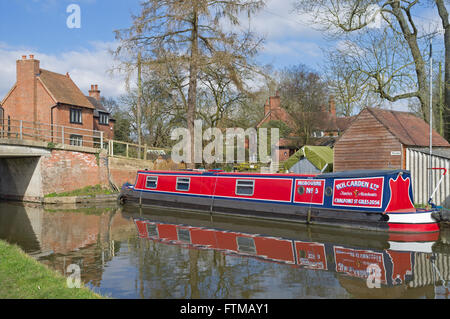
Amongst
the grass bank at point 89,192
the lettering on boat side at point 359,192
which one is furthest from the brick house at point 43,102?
the lettering on boat side at point 359,192

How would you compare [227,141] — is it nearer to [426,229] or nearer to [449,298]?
[426,229]

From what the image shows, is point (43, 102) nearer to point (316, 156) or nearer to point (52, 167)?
point (52, 167)

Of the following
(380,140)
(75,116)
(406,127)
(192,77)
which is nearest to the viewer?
(380,140)

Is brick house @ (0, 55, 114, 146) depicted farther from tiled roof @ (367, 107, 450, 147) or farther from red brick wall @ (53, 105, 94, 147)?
tiled roof @ (367, 107, 450, 147)

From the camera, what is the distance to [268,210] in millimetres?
14070

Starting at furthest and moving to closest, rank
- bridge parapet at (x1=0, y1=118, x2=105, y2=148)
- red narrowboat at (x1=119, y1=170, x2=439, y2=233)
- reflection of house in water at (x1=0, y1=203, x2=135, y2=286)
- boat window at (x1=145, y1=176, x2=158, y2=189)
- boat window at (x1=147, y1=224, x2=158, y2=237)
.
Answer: bridge parapet at (x1=0, y1=118, x2=105, y2=148) < boat window at (x1=145, y1=176, x2=158, y2=189) < boat window at (x1=147, y1=224, x2=158, y2=237) < red narrowboat at (x1=119, y1=170, x2=439, y2=233) < reflection of house in water at (x1=0, y1=203, x2=135, y2=286)

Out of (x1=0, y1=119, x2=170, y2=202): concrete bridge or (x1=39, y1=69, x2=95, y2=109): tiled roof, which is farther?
(x1=39, y1=69, x2=95, y2=109): tiled roof

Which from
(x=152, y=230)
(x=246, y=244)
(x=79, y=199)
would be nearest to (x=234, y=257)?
(x=246, y=244)

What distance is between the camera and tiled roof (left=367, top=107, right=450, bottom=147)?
53.4ft

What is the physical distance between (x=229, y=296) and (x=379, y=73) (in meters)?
14.2

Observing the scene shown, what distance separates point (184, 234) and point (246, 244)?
2.29m

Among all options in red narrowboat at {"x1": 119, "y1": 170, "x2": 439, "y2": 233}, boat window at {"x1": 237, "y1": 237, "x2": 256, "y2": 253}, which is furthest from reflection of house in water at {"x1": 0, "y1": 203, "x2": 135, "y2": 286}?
boat window at {"x1": 237, "y1": 237, "x2": 256, "y2": 253}

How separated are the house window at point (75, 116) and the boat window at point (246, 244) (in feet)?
75.7
